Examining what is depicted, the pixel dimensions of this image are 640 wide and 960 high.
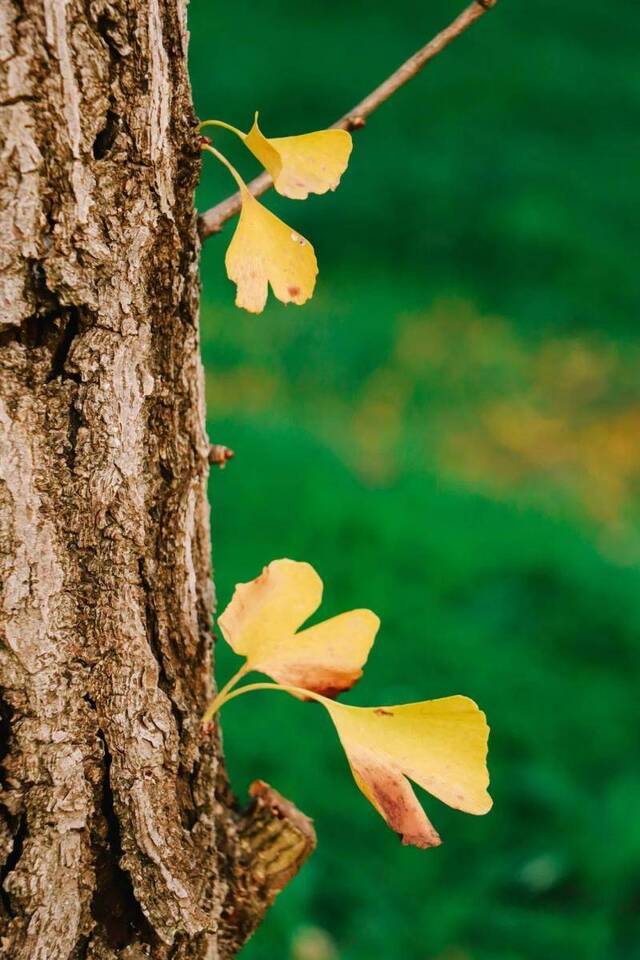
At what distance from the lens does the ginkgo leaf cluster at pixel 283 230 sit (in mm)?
676

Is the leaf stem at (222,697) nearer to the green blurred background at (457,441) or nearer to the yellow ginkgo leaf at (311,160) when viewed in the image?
the yellow ginkgo leaf at (311,160)

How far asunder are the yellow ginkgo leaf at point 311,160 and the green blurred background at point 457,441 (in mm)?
1289

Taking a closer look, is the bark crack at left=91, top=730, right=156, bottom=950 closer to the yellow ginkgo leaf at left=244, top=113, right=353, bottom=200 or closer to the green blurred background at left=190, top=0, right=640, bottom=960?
the yellow ginkgo leaf at left=244, top=113, right=353, bottom=200

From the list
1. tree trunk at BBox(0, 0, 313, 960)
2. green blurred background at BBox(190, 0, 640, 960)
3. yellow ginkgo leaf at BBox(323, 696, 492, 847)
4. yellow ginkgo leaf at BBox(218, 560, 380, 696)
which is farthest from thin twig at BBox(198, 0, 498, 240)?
green blurred background at BBox(190, 0, 640, 960)

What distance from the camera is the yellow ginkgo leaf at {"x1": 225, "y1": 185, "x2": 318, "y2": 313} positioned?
0.69 m

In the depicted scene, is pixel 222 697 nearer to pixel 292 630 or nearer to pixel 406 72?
pixel 292 630

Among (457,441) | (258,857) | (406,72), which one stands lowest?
(258,857)

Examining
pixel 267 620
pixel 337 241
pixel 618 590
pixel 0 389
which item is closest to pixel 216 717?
pixel 267 620

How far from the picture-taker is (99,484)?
0.71 metres

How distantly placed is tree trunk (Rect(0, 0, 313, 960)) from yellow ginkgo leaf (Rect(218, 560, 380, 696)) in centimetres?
7

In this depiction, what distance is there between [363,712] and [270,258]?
32cm

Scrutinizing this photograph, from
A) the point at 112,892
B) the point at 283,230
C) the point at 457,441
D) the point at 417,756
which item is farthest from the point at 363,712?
the point at 457,441

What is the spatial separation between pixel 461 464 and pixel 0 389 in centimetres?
218

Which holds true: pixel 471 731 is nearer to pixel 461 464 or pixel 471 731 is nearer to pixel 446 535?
pixel 446 535
